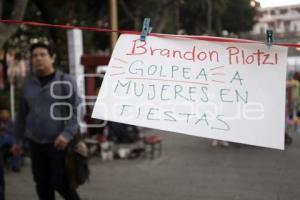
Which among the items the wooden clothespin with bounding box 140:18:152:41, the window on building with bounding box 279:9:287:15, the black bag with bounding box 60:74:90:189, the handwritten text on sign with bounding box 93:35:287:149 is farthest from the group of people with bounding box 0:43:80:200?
the window on building with bounding box 279:9:287:15

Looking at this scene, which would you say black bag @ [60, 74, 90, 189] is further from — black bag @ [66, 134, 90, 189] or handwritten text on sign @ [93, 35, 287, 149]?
handwritten text on sign @ [93, 35, 287, 149]

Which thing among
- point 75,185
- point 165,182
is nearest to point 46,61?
point 75,185

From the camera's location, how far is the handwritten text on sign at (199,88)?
321cm

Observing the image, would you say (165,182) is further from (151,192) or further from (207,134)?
(207,134)

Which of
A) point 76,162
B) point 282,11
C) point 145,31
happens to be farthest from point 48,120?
point 282,11

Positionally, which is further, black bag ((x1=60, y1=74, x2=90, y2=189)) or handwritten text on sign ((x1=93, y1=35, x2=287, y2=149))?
black bag ((x1=60, y1=74, x2=90, y2=189))

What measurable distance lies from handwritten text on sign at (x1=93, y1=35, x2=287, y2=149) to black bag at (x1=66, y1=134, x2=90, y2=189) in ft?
4.06

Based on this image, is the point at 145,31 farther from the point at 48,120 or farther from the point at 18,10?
the point at 18,10

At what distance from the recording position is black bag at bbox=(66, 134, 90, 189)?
4.41m

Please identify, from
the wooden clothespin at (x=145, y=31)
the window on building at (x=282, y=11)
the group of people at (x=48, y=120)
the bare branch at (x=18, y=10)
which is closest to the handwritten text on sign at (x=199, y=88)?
the wooden clothespin at (x=145, y=31)

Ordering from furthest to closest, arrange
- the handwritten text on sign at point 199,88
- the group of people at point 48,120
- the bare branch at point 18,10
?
the bare branch at point 18,10 → the group of people at point 48,120 → the handwritten text on sign at point 199,88

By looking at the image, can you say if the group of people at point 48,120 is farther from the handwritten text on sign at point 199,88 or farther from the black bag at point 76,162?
the handwritten text on sign at point 199,88

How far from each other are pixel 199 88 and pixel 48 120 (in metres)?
1.51

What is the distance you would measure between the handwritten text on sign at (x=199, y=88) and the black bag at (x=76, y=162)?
4.06 feet
